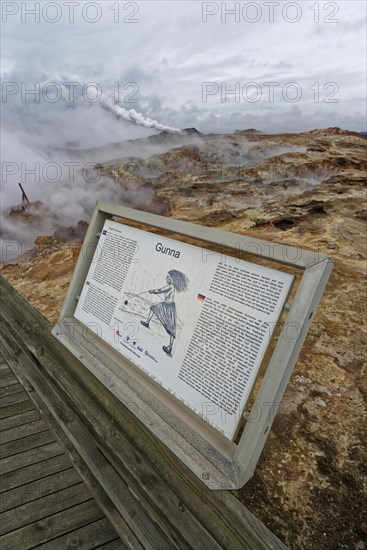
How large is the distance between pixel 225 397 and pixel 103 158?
12.3m

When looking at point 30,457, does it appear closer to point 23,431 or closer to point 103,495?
point 23,431

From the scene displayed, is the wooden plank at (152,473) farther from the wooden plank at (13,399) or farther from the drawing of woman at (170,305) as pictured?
the drawing of woman at (170,305)

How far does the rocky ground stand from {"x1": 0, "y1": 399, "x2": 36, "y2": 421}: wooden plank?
0.98m

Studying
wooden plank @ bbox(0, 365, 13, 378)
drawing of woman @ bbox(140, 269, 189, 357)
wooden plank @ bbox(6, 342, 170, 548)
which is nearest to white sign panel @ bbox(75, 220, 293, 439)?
drawing of woman @ bbox(140, 269, 189, 357)

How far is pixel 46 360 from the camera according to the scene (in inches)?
99.7

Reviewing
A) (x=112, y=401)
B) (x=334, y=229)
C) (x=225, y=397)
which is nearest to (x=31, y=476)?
(x=112, y=401)

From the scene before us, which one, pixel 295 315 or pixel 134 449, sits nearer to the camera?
pixel 295 315

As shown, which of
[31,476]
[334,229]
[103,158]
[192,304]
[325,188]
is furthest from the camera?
[103,158]

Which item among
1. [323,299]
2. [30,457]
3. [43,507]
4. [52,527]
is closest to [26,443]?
[30,457]

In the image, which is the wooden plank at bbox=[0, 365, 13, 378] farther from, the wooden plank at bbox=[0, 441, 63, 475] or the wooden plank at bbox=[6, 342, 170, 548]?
the wooden plank at bbox=[0, 441, 63, 475]

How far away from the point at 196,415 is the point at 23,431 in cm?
133

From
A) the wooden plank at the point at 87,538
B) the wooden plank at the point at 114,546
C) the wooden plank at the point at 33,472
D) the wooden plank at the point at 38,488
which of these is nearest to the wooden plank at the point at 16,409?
the wooden plank at the point at 33,472

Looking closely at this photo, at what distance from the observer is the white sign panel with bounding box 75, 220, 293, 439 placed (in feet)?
4.89

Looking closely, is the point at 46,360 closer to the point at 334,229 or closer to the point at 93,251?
the point at 93,251
